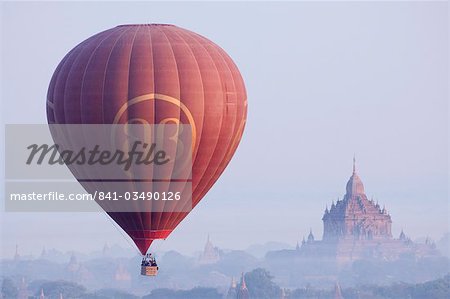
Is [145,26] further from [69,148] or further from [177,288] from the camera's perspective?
[177,288]

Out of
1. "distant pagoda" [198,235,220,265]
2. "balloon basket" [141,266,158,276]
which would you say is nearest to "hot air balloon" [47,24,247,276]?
"balloon basket" [141,266,158,276]

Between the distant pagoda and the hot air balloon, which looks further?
the distant pagoda

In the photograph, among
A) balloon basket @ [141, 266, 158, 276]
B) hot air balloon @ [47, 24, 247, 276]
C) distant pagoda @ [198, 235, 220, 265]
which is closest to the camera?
hot air balloon @ [47, 24, 247, 276]

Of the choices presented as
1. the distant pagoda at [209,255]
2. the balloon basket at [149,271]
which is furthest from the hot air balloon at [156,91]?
the distant pagoda at [209,255]

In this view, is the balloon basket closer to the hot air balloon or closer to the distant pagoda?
the hot air balloon

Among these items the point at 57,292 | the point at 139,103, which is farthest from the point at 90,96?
the point at 57,292

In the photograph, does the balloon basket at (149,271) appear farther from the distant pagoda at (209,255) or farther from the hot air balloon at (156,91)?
the distant pagoda at (209,255)

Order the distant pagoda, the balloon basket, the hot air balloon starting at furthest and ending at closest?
the distant pagoda, the balloon basket, the hot air balloon

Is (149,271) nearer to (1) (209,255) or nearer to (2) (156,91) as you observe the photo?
(2) (156,91)

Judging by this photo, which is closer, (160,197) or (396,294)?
(160,197)
